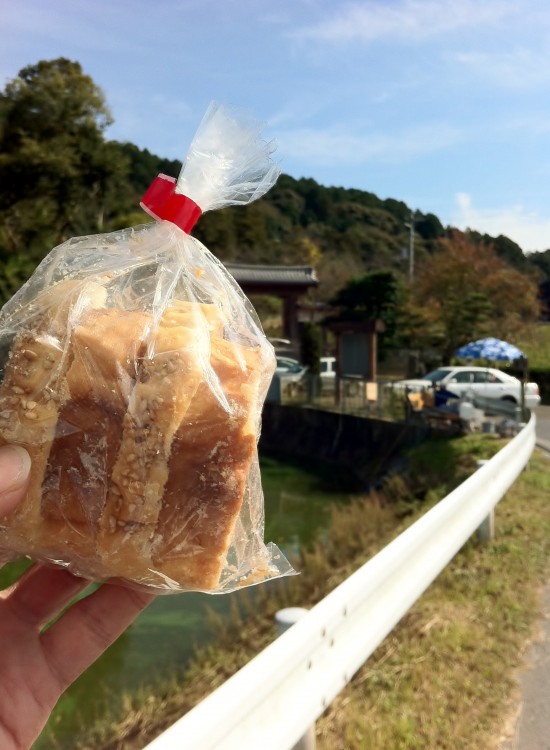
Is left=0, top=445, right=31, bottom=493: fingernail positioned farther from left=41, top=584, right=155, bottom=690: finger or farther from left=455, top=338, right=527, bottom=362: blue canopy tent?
left=455, top=338, right=527, bottom=362: blue canopy tent

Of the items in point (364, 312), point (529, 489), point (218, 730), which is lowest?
point (529, 489)

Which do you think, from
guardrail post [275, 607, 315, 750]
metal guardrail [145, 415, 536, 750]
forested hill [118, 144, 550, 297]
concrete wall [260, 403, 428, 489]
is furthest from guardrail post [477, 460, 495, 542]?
forested hill [118, 144, 550, 297]

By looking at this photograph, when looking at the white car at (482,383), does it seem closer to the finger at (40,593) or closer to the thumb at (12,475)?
the finger at (40,593)

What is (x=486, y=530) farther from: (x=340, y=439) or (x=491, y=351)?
(x=340, y=439)

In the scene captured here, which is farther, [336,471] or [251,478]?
[336,471]

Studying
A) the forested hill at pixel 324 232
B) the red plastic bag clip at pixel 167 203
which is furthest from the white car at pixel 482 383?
the red plastic bag clip at pixel 167 203

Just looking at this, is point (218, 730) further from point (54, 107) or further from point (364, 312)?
point (364, 312)

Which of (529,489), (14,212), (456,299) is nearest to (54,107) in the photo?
(14,212)
